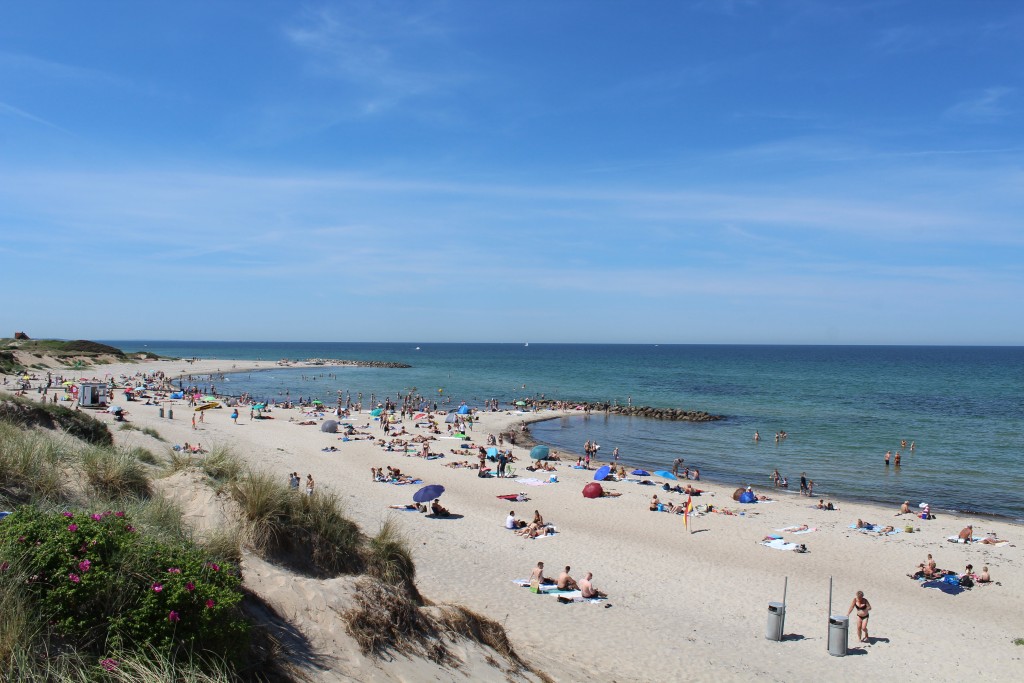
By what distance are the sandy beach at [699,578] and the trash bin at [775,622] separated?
171 millimetres

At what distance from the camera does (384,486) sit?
81.8 ft

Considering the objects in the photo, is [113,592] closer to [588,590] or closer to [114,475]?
[114,475]

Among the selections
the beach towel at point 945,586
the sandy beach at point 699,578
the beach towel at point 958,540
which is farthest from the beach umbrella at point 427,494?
the beach towel at point 958,540

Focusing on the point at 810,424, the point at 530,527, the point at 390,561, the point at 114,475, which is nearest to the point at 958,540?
the point at 530,527

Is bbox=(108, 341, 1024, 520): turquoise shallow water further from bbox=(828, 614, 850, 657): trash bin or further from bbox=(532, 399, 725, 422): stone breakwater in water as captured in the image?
bbox=(828, 614, 850, 657): trash bin

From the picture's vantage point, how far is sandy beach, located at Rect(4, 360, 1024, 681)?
1157 centimetres

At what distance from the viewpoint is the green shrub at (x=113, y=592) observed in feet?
16.4

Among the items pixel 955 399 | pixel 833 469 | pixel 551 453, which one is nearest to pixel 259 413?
pixel 551 453

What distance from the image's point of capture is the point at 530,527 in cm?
1917

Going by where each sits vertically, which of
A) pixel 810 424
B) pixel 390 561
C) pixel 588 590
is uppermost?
pixel 390 561

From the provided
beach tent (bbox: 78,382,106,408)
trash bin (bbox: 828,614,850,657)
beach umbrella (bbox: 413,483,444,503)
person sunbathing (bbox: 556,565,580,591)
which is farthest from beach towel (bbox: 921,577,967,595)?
beach tent (bbox: 78,382,106,408)

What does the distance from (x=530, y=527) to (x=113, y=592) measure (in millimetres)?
14902

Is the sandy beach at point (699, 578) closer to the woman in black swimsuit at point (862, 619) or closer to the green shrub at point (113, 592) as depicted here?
the woman in black swimsuit at point (862, 619)

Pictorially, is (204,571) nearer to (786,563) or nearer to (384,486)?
(786,563)
